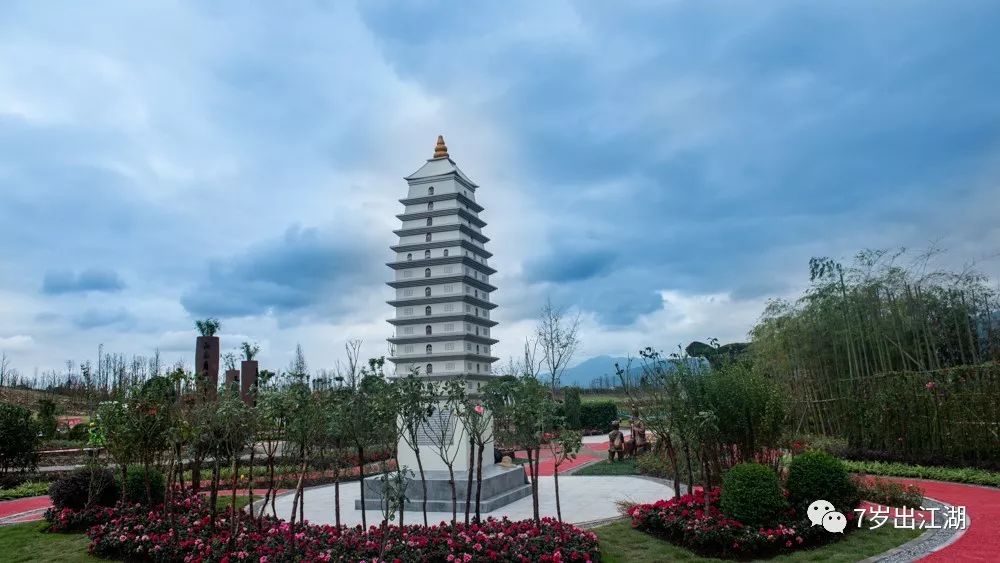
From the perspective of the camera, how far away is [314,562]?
657 centimetres

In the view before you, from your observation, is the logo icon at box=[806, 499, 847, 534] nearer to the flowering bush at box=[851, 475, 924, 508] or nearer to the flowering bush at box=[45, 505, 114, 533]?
the flowering bush at box=[851, 475, 924, 508]

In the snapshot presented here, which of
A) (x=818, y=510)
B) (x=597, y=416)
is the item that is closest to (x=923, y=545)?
(x=818, y=510)

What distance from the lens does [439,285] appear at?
1527 centimetres

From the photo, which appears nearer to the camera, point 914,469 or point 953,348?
point 914,469

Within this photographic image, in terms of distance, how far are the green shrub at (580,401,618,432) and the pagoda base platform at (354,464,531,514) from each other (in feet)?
66.4

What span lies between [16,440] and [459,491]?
13.4 metres

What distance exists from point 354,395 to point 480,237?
30.8ft

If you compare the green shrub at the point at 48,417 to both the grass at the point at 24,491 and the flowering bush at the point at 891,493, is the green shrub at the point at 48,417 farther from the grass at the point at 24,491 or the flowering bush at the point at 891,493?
the flowering bush at the point at 891,493

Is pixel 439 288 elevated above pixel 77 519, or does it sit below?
above

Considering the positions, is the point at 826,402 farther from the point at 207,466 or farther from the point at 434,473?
the point at 207,466

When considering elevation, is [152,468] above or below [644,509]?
above

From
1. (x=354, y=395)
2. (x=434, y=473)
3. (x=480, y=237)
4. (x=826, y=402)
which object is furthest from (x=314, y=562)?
(x=826, y=402)

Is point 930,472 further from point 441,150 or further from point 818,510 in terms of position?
point 441,150

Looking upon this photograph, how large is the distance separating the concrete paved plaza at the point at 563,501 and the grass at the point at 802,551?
1.93 m
